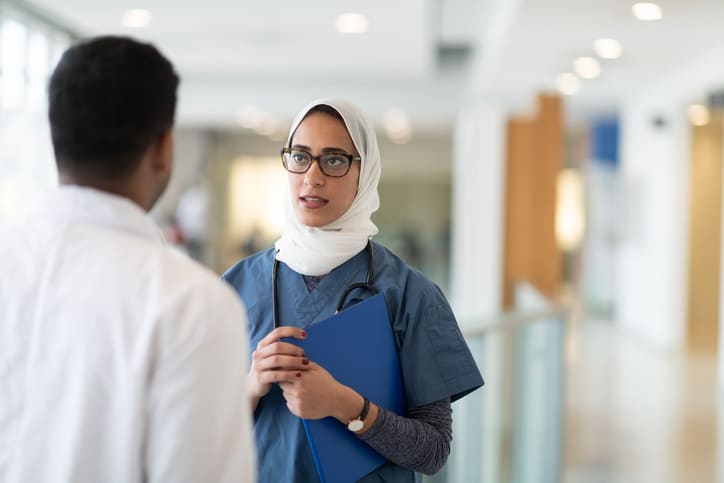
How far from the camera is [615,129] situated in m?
15.2

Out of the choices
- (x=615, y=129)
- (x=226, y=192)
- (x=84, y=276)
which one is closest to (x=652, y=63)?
(x=615, y=129)

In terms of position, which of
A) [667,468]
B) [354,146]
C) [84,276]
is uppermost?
[354,146]

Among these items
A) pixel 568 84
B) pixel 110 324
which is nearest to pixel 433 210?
pixel 568 84

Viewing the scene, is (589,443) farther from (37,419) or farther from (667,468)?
(37,419)

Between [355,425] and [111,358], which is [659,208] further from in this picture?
[111,358]

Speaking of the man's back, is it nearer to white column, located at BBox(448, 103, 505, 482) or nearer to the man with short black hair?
the man with short black hair

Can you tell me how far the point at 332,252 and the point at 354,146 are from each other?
223mm

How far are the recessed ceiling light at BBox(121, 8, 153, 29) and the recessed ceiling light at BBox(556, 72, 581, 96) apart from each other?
5.16 m

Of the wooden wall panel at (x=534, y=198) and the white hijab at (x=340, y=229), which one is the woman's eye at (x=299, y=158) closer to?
the white hijab at (x=340, y=229)

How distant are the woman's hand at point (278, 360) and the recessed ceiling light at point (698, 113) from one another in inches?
428

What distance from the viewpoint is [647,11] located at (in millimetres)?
7418

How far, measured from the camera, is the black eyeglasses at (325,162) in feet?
5.67

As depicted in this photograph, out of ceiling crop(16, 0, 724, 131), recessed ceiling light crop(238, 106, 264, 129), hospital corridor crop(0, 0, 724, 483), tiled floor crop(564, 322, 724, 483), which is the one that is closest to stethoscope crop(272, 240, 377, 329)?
hospital corridor crop(0, 0, 724, 483)

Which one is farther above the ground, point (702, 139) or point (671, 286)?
point (702, 139)
